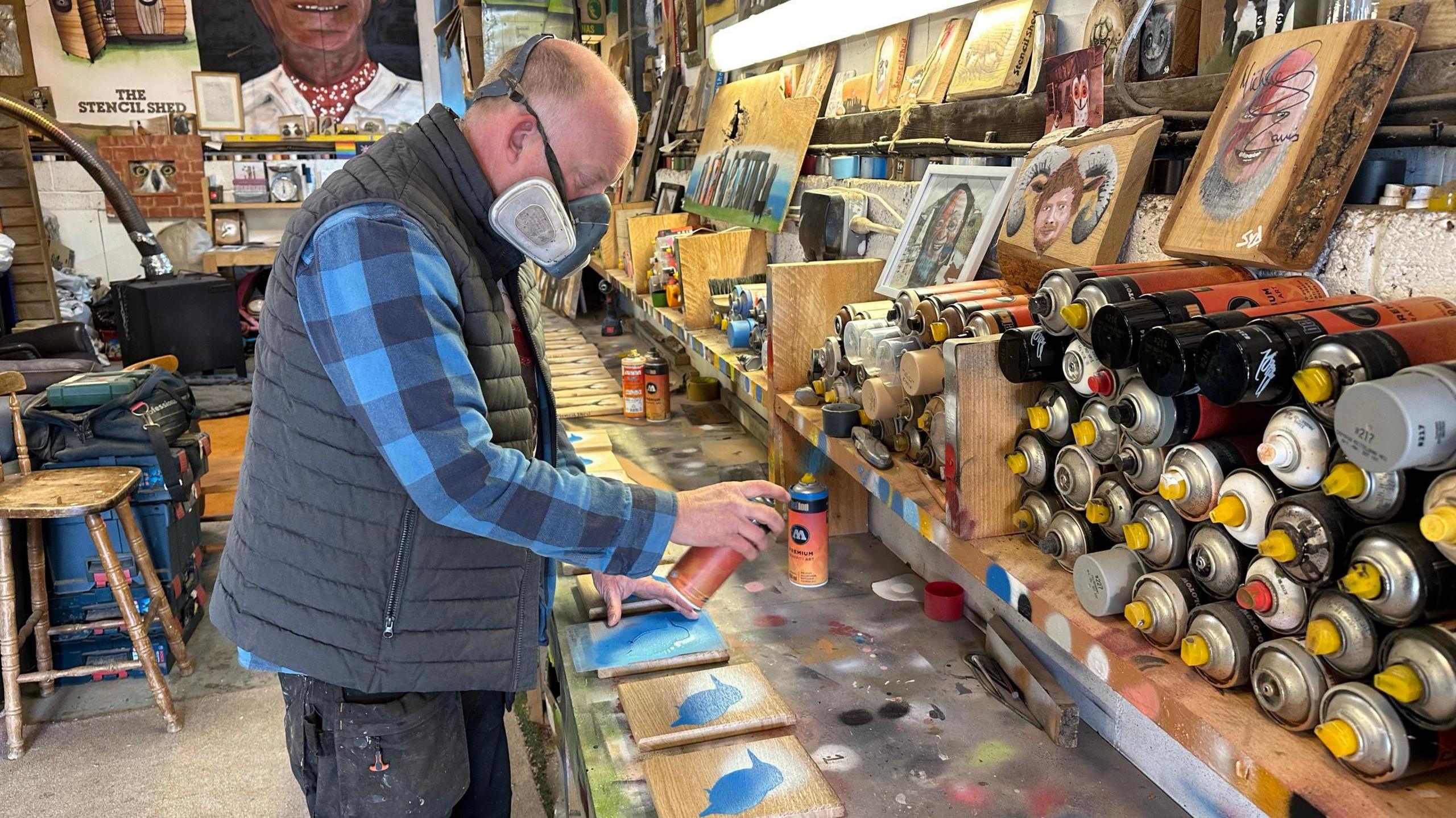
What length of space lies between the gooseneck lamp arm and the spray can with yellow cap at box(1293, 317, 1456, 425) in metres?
7.84

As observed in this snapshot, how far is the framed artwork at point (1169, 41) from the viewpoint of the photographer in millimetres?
1532

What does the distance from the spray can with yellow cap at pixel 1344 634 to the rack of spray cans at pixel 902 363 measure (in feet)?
2.00

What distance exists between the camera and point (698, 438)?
3.37 meters

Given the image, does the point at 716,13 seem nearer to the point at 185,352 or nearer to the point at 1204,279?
the point at 1204,279

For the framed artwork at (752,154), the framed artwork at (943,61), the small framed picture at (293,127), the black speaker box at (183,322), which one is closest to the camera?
the framed artwork at (943,61)

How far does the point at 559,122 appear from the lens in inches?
57.1

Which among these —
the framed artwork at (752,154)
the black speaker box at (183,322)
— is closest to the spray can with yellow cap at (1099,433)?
the framed artwork at (752,154)

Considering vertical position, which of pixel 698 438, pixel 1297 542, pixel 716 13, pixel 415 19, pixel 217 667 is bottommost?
pixel 217 667

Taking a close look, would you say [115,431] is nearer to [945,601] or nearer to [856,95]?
[856,95]

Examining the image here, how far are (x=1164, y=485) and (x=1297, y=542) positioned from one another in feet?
0.58

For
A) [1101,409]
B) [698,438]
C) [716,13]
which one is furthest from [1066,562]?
[716,13]

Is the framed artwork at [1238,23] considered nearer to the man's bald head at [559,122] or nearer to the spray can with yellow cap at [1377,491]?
the spray can with yellow cap at [1377,491]

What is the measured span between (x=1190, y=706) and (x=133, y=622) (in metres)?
3.34

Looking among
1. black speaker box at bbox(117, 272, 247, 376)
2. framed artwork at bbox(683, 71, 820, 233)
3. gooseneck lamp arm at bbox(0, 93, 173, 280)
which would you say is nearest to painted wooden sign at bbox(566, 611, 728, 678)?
Result: framed artwork at bbox(683, 71, 820, 233)
